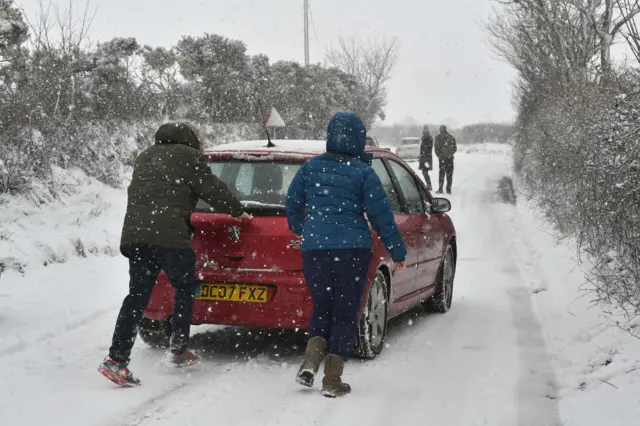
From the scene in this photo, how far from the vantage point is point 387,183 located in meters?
6.79

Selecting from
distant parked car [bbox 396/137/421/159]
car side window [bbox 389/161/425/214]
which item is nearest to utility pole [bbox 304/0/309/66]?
distant parked car [bbox 396/137/421/159]

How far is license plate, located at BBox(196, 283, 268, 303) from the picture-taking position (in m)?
5.47

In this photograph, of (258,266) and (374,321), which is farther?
(374,321)

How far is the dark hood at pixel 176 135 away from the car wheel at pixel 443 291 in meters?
3.50

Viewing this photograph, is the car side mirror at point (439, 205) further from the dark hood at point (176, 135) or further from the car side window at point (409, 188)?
the dark hood at point (176, 135)

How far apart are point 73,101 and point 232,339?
9053mm

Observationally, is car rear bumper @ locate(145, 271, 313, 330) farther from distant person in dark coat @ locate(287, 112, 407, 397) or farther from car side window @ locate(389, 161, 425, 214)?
car side window @ locate(389, 161, 425, 214)

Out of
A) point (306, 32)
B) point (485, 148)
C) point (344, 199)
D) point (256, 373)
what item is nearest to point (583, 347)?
point (344, 199)

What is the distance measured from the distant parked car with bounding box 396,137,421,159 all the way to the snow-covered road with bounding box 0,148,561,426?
119ft

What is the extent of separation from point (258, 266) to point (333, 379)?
1026mm

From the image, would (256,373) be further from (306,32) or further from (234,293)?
(306,32)

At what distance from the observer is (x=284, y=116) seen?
95.6ft

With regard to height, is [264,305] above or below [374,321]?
above

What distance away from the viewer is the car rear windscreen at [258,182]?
18.7 feet
